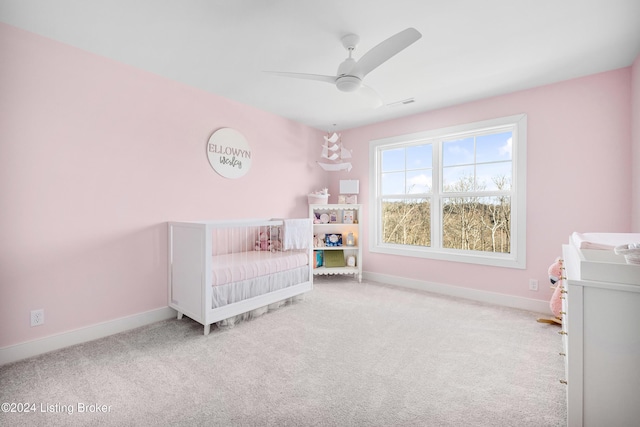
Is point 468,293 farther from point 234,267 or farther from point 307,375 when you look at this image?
point 234,267

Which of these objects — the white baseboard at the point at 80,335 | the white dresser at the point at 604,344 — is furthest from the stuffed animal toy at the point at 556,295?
the white baseboard at the point at 80,335

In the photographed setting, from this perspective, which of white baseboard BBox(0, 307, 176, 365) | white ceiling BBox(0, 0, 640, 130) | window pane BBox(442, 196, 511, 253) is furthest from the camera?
window pane BBox(442, 196, 511, 253)

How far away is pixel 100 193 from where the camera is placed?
2.25 meters

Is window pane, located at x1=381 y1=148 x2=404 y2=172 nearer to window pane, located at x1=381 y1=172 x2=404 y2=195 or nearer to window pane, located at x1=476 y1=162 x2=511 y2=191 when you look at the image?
window pane, located at x1=381 y1=172 x2=404 y2=195

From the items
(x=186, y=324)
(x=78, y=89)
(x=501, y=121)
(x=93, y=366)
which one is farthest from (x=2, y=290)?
(x=501, y=121)

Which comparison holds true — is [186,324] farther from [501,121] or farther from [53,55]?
[501,121]

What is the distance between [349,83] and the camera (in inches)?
76.3

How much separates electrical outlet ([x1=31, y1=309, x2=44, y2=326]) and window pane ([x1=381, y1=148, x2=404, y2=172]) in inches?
153

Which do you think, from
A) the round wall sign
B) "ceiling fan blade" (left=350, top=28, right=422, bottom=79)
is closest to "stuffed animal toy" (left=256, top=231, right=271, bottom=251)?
the round wall sign

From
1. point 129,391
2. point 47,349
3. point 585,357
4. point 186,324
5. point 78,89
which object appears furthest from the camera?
point 186,324

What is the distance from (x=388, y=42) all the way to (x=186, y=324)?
2.75 metres

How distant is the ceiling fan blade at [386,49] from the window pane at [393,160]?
2.21 metres

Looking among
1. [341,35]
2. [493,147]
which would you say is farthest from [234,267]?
[493,147]

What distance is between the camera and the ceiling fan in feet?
5.28
